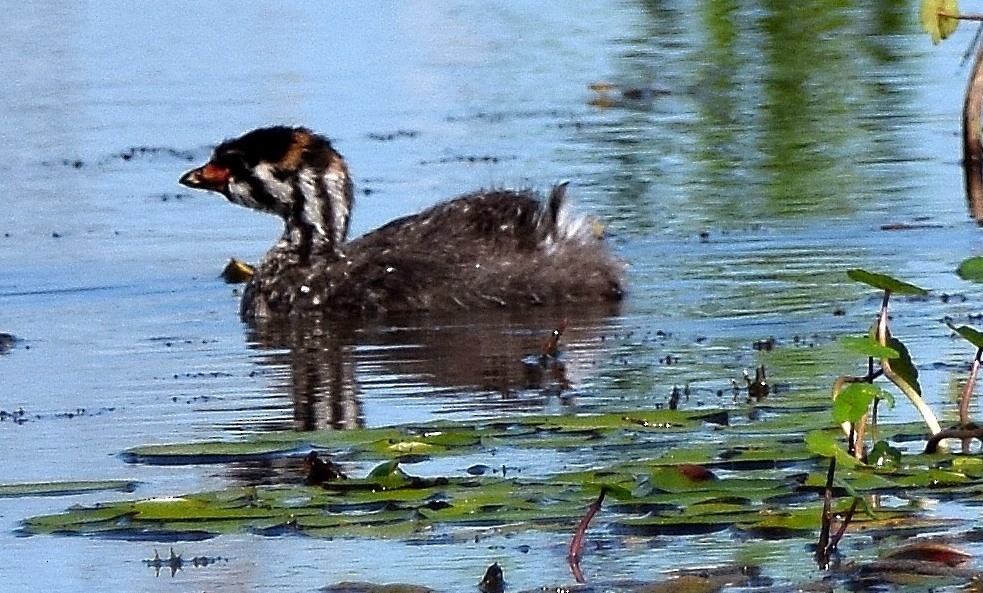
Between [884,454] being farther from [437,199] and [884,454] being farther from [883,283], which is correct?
[437,199]

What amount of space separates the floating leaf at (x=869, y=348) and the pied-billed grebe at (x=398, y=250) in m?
5.14

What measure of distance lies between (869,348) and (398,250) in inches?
227

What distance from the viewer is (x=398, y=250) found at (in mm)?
12500

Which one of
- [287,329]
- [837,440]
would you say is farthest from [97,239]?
[837,440]

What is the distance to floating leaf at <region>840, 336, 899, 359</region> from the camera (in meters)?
6.88

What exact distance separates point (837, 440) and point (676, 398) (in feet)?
3.32

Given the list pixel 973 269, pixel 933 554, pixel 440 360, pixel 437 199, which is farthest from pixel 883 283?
pixel 437 199

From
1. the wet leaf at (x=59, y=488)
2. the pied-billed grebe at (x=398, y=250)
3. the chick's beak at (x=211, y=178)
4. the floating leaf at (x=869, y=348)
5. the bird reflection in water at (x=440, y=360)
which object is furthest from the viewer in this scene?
the chick's beak at (x=211, y=178)

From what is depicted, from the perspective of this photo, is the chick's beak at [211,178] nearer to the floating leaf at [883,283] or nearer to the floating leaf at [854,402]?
the floating leaf at [883,283]

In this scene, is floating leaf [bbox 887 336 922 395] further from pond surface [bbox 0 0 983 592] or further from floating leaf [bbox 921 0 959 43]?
floating leaf [bbox 921 0 959 43]

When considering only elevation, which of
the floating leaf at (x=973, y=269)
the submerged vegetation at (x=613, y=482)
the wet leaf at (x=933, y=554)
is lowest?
the submerged vegetation at (x=613, y=482)

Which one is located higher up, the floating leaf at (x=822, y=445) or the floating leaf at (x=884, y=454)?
the floating leaf at (x=822, y=445)

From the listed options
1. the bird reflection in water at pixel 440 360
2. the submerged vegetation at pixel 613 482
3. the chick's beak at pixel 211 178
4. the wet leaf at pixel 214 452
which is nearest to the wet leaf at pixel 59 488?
the submerged vegetation at pixel 613 482

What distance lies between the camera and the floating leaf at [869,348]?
688 centimetres
